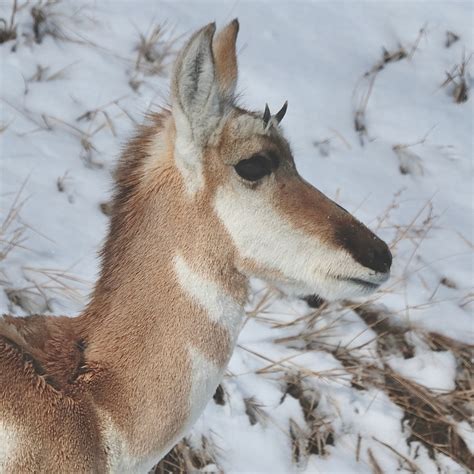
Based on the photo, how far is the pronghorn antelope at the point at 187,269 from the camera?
11.1 ft

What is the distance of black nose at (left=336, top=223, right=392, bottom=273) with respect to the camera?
11.2 feet

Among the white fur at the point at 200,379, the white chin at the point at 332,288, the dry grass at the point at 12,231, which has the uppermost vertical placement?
the white chin at the point at 332,288

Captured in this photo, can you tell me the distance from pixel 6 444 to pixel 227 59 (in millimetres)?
1548

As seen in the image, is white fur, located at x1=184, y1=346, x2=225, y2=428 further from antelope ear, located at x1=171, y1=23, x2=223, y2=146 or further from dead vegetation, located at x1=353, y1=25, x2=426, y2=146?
dead vegetation, located at x1=353, y1=25, x2=426, y2=146

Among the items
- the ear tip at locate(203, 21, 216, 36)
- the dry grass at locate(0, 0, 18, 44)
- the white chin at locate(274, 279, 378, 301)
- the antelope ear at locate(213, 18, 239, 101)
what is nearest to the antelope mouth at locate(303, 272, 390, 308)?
the white chin at locate(274, 279, 378, 301)

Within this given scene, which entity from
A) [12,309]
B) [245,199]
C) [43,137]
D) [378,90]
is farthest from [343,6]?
[245,199]

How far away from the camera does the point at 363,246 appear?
3.44 m

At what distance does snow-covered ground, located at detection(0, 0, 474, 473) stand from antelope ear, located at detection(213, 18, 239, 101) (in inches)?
33.2

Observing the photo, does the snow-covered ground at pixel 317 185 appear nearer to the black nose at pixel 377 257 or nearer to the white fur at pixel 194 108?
the white fur at pixel 194 108

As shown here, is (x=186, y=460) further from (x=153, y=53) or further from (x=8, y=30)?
(x=8, y=30)

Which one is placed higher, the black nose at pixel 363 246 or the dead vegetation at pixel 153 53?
the black nose at pixel 363 246

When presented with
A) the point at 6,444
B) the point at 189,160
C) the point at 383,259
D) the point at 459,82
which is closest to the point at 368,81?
the point at 459,82

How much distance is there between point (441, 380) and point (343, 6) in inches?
120

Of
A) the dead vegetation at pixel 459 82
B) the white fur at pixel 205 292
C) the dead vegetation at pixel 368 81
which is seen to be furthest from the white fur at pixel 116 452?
the dead vegetation at pixel 459 82
